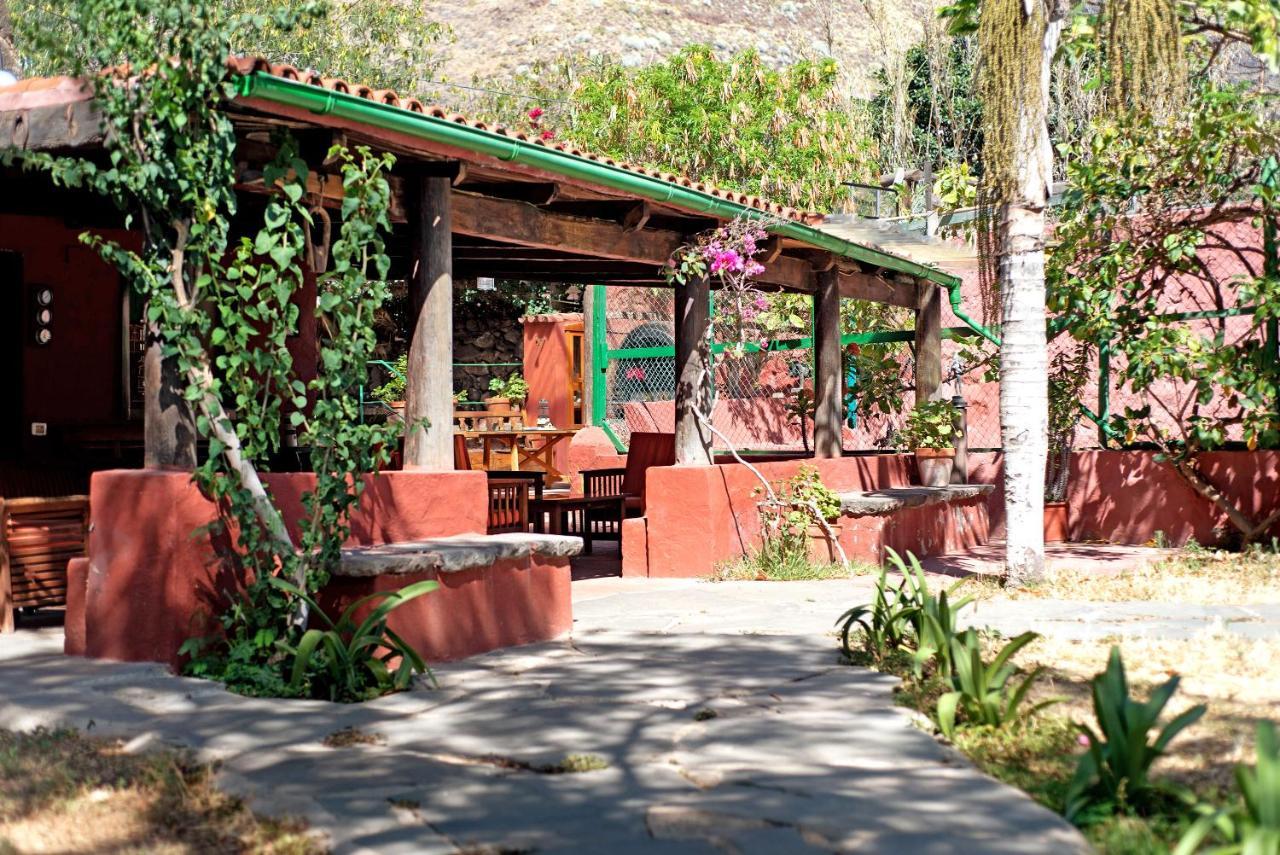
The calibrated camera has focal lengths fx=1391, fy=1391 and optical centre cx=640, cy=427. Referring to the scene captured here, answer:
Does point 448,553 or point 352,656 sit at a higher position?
point 448,553

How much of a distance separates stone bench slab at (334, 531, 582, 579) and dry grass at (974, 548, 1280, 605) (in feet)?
9.41

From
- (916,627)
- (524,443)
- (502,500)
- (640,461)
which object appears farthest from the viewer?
(524,443)

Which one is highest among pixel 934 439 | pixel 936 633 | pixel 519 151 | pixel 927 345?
pixel 519 151

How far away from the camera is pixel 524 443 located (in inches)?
625

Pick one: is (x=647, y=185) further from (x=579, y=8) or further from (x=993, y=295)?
(x=579, y=8)

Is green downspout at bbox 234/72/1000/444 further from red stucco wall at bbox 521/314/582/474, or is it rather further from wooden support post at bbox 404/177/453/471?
red stucco wall at bbox 521/314/582/474

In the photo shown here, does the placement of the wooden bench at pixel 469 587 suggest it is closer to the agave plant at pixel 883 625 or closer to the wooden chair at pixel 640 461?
the agave plant at pixel 883 625

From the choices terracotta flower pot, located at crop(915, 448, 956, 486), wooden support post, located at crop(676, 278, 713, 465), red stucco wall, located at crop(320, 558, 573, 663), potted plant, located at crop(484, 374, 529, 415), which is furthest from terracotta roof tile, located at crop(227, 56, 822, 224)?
potted plant, located at crop(484, 374, 529, 415)

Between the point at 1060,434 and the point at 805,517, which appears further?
the point at 1060,434

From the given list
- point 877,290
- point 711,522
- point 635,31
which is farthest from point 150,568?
point 635,31

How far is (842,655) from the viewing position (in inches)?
242

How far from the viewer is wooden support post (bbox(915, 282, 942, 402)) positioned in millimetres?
12438

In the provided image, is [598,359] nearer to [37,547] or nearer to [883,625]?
[37,547]

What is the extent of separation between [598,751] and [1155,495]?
8.13 meters
